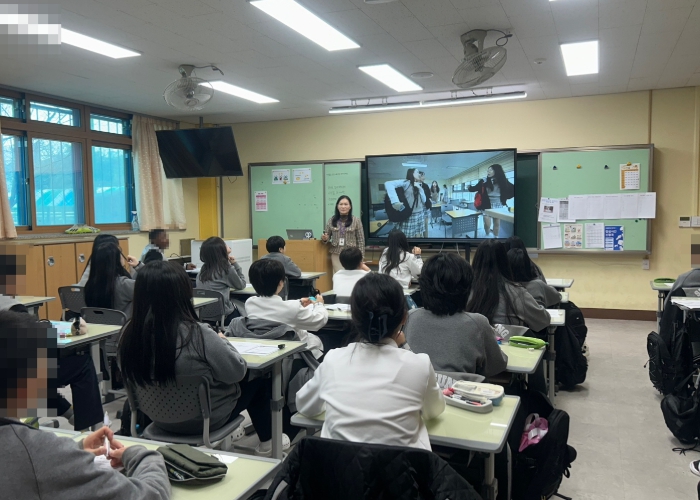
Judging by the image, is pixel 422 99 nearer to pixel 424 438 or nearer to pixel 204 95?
pixel 204 95

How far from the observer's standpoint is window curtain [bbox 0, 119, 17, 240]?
5.79 m

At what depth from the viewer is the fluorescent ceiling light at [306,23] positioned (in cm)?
385

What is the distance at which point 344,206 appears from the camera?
24.6 feet

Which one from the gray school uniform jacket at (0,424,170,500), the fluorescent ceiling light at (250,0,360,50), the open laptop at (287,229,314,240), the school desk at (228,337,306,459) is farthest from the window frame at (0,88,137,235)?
the gray school uniform jacket at (0,424,170,500)

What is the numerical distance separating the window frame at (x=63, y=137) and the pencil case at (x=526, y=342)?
19.3 feet

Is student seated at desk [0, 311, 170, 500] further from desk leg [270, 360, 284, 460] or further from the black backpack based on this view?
the black backpack

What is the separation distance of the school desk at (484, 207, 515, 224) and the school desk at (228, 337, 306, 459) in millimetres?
4773

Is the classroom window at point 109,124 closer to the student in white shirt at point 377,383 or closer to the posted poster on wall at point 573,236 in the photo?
the posted poster on wall at point 573,236

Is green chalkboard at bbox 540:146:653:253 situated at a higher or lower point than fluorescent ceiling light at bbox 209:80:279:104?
lower

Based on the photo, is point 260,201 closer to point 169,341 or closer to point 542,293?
point 542,293

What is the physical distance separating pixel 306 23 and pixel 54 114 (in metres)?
4.08

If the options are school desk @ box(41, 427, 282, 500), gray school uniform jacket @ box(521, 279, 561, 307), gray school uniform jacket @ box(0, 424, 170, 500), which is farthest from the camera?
gray school uniform jacket @ box(521, 279, 561, 307)

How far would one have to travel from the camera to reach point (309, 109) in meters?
7.69

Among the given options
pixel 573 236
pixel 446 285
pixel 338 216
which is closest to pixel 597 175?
pixel 573 236
